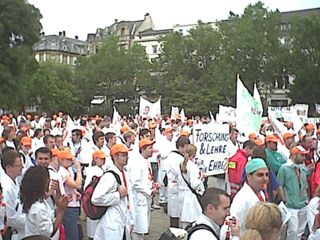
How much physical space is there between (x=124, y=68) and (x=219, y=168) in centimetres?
6429

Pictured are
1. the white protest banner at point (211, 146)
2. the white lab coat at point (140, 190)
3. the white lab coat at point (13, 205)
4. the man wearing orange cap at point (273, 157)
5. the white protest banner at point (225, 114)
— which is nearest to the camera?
the white lab coat at point (13, 205)

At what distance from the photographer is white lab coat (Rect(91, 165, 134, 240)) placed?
259 inches

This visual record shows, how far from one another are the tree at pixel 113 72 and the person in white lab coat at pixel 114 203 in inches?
2541

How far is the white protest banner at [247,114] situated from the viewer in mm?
11578

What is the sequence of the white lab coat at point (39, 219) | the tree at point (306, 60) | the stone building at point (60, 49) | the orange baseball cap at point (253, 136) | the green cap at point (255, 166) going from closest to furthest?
the white lab coat at point (39, 219)
the green cap at point (255, 166)
the orange baseball cap at point (253, 136)
the tree at point (306, 60)
the stone building at point (60, 49)

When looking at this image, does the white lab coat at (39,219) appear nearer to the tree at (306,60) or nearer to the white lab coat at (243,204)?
the white lab coat at (243,204)

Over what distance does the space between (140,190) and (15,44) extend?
34.9 m

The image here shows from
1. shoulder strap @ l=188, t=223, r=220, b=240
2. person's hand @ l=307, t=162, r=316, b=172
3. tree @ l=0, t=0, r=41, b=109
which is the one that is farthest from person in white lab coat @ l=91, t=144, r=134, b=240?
tree @ l=0, t=0, r=41, b=109

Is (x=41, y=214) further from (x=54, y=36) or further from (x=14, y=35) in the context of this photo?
(x=54, y=36)

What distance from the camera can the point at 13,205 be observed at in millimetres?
6078

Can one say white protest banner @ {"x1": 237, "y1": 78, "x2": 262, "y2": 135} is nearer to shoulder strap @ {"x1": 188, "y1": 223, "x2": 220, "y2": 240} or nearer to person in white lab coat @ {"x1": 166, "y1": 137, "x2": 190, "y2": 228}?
person in white lab coat @ {"x1": 166, "y1": 137, "x2": 190, "y2": 228}

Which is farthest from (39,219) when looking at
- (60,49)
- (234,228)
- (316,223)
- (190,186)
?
(60,49)

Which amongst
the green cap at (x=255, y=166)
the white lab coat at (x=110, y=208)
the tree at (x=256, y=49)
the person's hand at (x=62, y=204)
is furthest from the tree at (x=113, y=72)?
the green cap at (x=255, y=166)

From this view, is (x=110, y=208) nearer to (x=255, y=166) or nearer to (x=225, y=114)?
(x=255, y=166)
